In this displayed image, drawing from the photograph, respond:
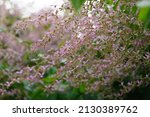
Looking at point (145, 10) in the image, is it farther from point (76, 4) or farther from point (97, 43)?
point (97, 43)

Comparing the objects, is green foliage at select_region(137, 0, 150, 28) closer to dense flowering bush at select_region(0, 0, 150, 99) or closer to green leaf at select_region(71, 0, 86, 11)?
green leaf at select_region(71, 0, 86, 11)

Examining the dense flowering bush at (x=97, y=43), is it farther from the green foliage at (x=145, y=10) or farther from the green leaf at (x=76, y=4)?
the green foliage at (x=145, y=10)

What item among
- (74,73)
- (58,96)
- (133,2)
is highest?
(133,2)

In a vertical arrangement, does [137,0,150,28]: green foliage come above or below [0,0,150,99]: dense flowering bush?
above

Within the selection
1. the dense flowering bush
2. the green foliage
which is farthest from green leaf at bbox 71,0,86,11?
the dense flowering bush

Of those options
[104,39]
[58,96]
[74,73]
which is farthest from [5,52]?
[104,39]

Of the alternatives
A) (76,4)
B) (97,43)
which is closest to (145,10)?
(76,4)

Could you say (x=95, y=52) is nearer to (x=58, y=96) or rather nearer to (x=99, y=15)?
(x=99, y=15)

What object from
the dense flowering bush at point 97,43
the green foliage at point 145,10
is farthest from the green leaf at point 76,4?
the dense flowering bush at point 97,43

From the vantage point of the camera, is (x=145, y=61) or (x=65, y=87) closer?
(x=145, y=61)

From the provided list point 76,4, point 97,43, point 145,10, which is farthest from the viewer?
point 97,43

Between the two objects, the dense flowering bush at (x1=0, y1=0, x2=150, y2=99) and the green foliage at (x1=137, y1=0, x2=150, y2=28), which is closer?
the green foliage at (x1=137, y1=0, x2=150, y2=28)
